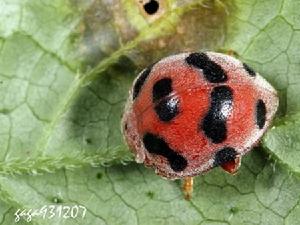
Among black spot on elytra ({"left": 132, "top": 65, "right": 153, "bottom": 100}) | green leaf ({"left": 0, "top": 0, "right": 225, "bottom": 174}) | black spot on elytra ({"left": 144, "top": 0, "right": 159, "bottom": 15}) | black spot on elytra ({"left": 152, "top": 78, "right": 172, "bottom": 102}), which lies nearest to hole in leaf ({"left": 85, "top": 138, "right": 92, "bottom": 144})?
green leaf ({"left": 0, "top": 0, "right": 225, "bottom": 174})

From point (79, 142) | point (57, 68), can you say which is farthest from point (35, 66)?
point (79, 142)

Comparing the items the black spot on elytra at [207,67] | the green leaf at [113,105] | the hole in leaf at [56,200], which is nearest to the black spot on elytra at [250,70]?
the black spot on elytra at [207,67]

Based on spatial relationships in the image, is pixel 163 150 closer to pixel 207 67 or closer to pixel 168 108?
pixel 168 108

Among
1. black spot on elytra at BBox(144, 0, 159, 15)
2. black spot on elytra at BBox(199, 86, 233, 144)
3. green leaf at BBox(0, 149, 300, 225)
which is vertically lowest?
green leaf at BBox(0, 149, 300, 225)

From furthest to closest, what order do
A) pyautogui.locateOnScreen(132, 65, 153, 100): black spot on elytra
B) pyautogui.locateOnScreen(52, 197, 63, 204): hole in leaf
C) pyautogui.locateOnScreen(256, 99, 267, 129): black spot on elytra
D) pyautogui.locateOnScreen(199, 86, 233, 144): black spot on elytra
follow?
1. pyautogui.locateOnScreen(52, 197, 63, 204): hole in leaf
2. pyautogui.locateOnScreen(132, 65, 153, 100): black spot on elytra
3. pyautogui.locateOnScreen(256, 99, 267, 129): black spot on elytra
4. pyautogui.locateOnScreen(199, 86, 233, 144): black spot on elytra

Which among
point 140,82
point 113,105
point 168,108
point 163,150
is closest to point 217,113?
point 168,108

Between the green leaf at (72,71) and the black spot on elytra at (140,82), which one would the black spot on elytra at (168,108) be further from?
the green leaf at (72,71)

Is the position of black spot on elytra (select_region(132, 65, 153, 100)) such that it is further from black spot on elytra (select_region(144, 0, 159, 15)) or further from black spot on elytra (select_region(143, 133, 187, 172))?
black spot on elytra (select_region(144, 0, 159, 15))

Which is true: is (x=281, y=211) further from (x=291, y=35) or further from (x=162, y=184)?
(x=291, y=35)
